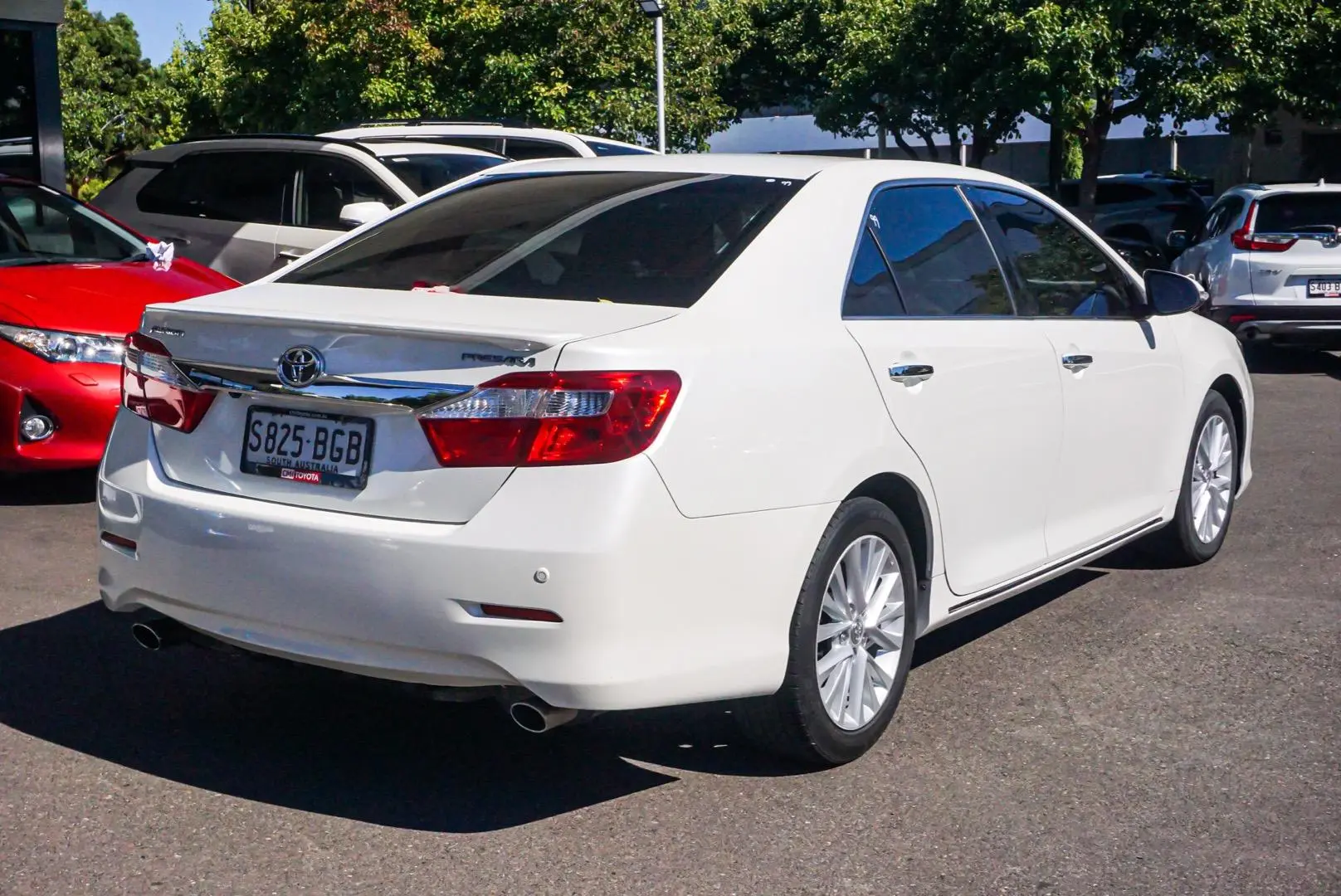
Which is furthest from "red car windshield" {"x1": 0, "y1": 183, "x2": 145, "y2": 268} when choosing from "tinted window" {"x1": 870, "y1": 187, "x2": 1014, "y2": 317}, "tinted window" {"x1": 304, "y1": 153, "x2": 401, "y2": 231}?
"tinted window" {"x1": 870, "y1": 187, "x2": 1014, "y2": 317}

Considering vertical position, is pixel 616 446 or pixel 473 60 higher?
pixel 473 60

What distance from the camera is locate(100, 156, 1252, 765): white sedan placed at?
144 inches

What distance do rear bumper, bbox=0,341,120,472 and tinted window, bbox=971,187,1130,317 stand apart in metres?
4.02

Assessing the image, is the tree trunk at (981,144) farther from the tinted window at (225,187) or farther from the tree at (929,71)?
the tinted window at (225,187)

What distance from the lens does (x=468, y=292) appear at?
422 cm

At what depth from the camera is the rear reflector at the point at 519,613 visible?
11.9 feet

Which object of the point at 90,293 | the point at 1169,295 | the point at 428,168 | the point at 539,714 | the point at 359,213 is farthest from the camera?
the point at 428,168

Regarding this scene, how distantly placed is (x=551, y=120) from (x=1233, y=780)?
2122cm

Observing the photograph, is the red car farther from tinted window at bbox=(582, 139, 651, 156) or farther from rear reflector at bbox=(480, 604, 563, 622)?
tinted window at bbox=(582, 139, 651, 156)

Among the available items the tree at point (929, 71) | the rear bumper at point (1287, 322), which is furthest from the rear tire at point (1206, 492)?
the tree at point (929, 71)

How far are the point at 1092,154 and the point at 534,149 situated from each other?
49.8 ft

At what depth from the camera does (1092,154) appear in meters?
26.9

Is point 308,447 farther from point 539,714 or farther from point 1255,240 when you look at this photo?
point 1255,240

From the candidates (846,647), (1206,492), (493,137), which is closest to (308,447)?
(846,647)
